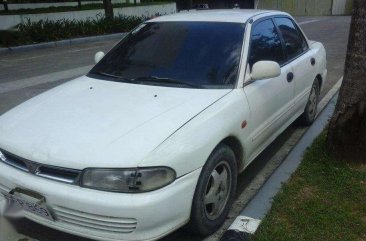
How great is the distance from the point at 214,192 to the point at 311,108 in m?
2.90

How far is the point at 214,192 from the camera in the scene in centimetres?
320

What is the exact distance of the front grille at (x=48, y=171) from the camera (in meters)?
2.69

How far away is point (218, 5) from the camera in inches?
1628

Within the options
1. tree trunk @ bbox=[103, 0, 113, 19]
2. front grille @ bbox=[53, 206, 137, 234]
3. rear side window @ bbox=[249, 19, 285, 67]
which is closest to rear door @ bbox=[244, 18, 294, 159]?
rear side window @ bbox=[249, 19, 285, 67]

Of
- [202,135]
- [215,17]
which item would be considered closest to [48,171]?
[202,135]

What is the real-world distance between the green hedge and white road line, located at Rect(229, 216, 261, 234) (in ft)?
39.3

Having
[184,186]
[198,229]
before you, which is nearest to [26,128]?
[184,186]

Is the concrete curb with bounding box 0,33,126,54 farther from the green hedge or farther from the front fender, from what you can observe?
the front fender

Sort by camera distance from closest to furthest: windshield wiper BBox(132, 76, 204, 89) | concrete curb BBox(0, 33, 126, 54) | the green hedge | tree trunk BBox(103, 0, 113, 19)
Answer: windshield wiper BBox(132, 76, 204, 89), concrete curb BBox(0, 33, 126, 54), the green hedge, tree trunk BBox(103, 0, 113, 19)

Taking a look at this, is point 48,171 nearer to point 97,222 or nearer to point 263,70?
point 97,222

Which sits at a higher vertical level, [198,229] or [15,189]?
[15,189]

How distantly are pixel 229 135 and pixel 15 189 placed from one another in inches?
60.2

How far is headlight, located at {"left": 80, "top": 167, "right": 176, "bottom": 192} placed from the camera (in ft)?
8.58

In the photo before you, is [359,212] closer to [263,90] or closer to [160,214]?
[263,90]
